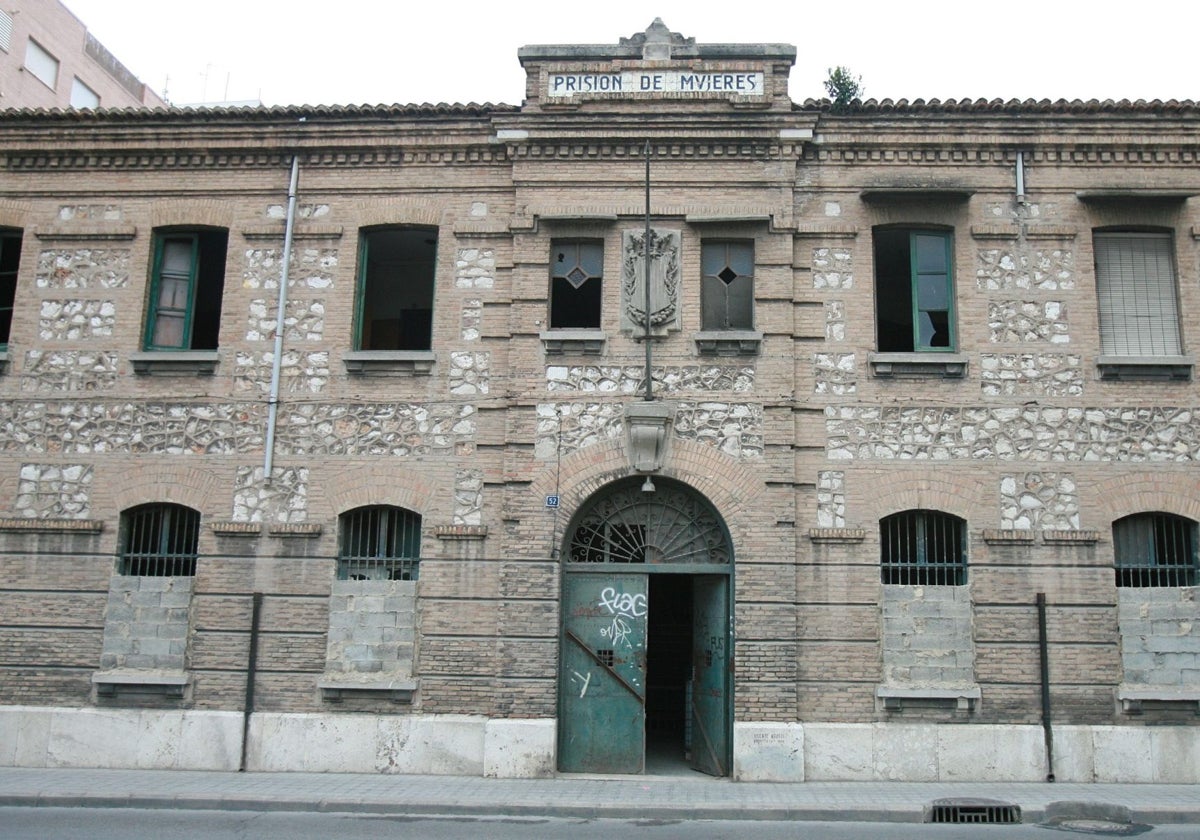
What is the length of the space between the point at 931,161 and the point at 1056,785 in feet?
26.4

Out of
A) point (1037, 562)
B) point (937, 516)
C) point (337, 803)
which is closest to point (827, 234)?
point (937, 516)

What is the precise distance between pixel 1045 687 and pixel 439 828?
7.49 m

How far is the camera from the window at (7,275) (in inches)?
590

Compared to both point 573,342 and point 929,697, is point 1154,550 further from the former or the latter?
point 573,342

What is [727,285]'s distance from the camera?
14.1 metres

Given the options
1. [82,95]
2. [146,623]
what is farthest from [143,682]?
[82,95]

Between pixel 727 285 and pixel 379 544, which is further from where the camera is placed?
pixel 727 285

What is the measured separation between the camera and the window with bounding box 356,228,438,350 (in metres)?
14.5

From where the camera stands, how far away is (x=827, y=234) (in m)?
14.1

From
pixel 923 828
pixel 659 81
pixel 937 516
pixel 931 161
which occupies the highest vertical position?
pixel 659 81

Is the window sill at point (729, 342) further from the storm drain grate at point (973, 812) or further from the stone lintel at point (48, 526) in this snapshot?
the stone lintel at point (48, 526)

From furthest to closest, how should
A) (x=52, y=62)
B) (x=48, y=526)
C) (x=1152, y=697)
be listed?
1. (x=52, y=62)
2. (x=48, y=526)
3. (x=1152, y=697)

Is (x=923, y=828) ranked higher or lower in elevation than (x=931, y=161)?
lower

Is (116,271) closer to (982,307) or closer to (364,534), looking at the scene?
(364,534)
